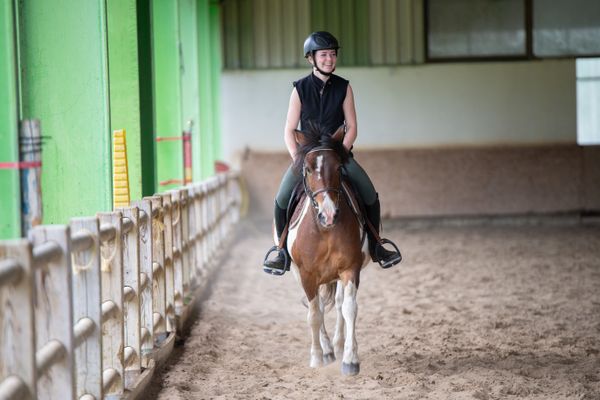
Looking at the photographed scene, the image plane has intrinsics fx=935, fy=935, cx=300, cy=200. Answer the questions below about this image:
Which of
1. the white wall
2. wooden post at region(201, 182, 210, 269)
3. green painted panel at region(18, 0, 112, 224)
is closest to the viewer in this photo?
green painted panel at region(18, 0, 112, 224)

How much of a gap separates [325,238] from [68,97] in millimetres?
1795

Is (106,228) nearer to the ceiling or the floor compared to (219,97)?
nearer to the floor

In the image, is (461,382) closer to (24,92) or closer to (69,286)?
(69,286)

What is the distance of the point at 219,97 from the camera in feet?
54.9

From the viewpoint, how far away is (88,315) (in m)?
4.30

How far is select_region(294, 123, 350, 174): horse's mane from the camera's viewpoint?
5.68 metres

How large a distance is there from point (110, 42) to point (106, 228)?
2.91 meters

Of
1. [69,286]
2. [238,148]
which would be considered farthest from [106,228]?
[238,148]

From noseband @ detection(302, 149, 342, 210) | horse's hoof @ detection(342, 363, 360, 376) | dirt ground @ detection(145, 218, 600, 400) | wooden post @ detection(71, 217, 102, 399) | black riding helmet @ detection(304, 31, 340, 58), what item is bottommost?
dirt ground @ detection(145, 218, 600, 400)

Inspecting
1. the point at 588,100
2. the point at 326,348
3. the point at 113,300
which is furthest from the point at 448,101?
the point at 113,300

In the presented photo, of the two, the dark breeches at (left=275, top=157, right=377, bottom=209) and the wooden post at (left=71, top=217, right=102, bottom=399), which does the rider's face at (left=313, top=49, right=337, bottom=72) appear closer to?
the dark breeches at (left=275, top=157, right=377, bottom=209)

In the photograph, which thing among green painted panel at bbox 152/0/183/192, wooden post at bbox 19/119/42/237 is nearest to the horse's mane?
wooden post at bbox 19/119/42/237

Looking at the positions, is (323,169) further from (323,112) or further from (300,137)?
(323,112)

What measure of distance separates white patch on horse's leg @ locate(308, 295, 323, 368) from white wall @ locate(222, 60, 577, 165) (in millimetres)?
10725
